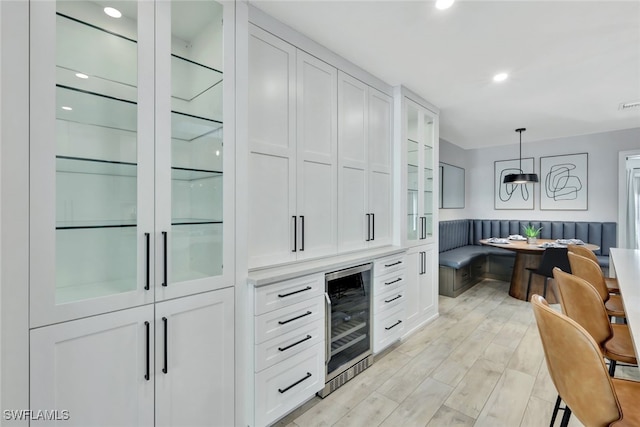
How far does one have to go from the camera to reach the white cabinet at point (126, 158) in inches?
47.9

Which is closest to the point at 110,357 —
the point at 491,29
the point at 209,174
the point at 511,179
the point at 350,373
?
the point at 209,174

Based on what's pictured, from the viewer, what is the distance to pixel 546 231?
5.59 m

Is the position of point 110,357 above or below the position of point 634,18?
below

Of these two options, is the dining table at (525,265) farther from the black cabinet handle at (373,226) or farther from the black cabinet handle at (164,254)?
the black cabinet handle at (164,254)

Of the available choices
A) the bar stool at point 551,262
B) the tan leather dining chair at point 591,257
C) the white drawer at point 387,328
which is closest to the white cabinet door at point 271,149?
the white drawer at point 387,328

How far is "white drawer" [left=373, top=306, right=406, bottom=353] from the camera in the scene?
8.95 ft

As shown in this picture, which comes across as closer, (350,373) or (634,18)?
(634,18)

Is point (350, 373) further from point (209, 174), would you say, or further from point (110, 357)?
point (209, 174)

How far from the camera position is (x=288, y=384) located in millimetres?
1979

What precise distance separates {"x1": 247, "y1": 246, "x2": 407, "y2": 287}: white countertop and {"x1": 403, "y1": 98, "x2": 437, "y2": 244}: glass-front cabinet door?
Result: 30.1 inches

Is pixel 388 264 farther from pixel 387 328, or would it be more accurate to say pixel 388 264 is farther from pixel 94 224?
pixel 94 224

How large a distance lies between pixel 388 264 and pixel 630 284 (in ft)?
5.30

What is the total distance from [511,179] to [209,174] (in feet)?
15.6

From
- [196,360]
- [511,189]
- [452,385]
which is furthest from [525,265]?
[196,360]
